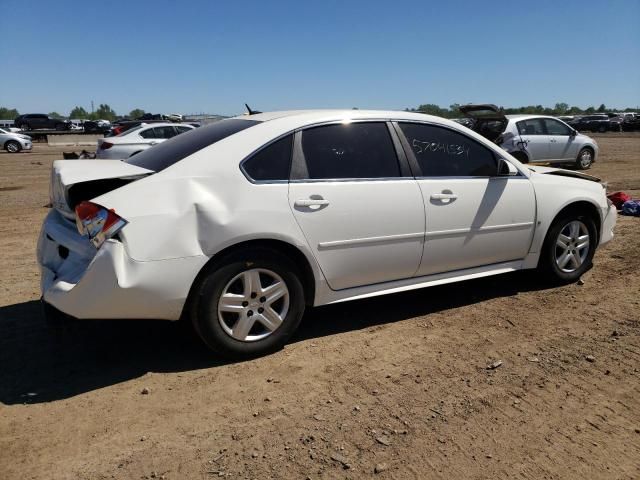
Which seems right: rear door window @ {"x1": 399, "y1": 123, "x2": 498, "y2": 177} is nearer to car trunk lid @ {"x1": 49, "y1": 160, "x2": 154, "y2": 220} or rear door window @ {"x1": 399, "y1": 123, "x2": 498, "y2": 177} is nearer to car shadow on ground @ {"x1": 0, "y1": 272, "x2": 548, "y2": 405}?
car shadow on ground @ {"x1": 0, "y1": 272, "x2": 548, "y2": 405}

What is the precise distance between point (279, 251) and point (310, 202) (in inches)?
15.5

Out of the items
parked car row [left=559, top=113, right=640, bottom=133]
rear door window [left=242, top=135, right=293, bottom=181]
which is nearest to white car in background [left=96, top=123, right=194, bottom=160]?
rear door window [left=242, top=135, right=293, bottom=181]

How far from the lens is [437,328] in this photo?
418 centimetres

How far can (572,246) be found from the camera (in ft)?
16.7

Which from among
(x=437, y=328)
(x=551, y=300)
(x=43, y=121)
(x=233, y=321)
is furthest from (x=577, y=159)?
(x=43, y=121)

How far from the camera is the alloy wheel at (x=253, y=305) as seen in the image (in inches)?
138

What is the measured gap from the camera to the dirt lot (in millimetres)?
2607

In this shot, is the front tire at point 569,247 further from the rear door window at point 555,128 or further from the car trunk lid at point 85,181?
the rear door window at point 555,128

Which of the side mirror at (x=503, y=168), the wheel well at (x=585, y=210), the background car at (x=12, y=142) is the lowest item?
the background car at (x=12, y=142)

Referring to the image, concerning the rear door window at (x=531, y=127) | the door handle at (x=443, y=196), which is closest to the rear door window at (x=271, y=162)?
the door handle at (x=443, y=196)

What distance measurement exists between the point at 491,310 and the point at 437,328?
65 cm

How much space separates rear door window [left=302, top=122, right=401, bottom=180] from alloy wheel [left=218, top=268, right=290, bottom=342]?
2.59 ft

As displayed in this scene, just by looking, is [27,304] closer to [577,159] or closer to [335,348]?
[335,348]

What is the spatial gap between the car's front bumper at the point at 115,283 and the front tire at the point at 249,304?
0.48 feet
